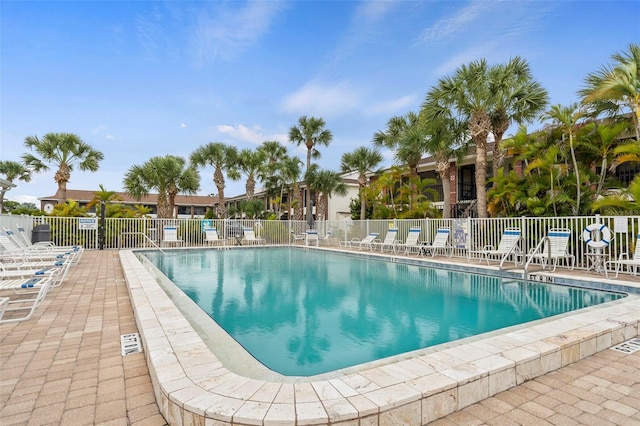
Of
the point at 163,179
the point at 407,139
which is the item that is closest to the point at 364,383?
the point at 407,139

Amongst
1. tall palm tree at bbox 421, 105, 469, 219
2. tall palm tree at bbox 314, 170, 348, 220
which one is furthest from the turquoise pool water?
tall palm tree at bbox 314, 170, 348, 220

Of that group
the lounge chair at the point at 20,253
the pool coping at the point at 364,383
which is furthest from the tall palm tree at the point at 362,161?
the pool coping at the point at 364,383

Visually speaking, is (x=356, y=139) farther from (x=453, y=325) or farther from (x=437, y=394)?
(x=437, y=394)

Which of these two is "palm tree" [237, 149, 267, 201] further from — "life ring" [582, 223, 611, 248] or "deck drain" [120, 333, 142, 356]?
"deck drain" [120, 333, 142, 356]

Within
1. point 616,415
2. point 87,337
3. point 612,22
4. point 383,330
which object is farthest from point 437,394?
point 612,22

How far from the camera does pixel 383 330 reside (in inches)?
195

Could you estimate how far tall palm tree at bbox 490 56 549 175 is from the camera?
12.8 m

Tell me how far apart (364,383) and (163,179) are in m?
22.9

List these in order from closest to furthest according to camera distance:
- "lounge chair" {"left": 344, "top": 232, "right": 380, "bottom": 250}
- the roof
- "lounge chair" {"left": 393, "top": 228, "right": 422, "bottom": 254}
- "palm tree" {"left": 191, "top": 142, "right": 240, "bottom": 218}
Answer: "lounge chair" {"left": 393, "top": 228, "right": 422, "bottom": 254}
"lounge chair" {"left": 344, "top": 232, "right": 380, "bottom": 250}
"palm tree" {"left": 191, "top": 142, "right": 240, "bottom": 218}
the roof

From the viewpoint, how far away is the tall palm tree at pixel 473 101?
13.1 m

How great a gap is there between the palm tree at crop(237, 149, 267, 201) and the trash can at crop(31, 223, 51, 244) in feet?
44.7

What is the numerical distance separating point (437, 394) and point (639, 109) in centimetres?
1175

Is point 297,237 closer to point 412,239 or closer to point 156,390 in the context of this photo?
point 412,239

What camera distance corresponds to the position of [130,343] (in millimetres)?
3809
